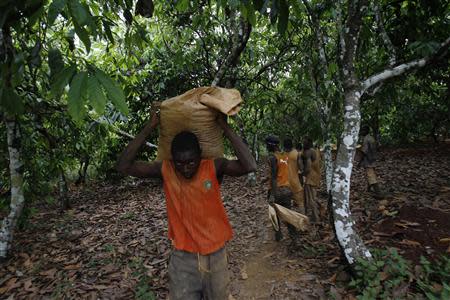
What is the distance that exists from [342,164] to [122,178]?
10266 mm

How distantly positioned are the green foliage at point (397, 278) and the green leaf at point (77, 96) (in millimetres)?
3210

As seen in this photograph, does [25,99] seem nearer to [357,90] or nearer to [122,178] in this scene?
[357,90]

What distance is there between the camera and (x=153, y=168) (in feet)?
8.64

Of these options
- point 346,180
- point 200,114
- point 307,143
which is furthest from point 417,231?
point 200,114

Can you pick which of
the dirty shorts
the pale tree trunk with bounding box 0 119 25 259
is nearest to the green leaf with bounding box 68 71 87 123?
the dirty shorts

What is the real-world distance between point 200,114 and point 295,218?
109 inches

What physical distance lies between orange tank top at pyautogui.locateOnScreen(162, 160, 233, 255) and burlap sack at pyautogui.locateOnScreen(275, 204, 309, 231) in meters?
2.23

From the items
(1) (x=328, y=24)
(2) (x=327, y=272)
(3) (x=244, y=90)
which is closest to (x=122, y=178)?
(3) (x=244, y=90)

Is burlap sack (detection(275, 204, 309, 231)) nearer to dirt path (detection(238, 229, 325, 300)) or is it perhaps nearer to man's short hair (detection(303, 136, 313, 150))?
dirt path (detection(238, 229, 325, 300))

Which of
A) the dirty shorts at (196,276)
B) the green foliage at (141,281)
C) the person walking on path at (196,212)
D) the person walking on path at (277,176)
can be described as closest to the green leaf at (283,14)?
the person walking on path at (196,212)

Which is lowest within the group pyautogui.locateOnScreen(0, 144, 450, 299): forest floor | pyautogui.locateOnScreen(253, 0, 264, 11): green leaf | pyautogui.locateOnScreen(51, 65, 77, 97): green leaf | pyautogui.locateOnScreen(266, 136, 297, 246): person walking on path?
pyautogui.locateOnScreen(0, 144, 450, 299): forest floor

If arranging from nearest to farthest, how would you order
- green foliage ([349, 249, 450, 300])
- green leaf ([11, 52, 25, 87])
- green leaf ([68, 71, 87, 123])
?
green leaf ([68, 71, 87, 123]) < green leaf ([11, 52, 25, 87]) < green foliage ([349, 249, 450, 300])

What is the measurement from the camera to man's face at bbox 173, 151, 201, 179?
2398 millimetres

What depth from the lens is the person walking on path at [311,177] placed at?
641cm
